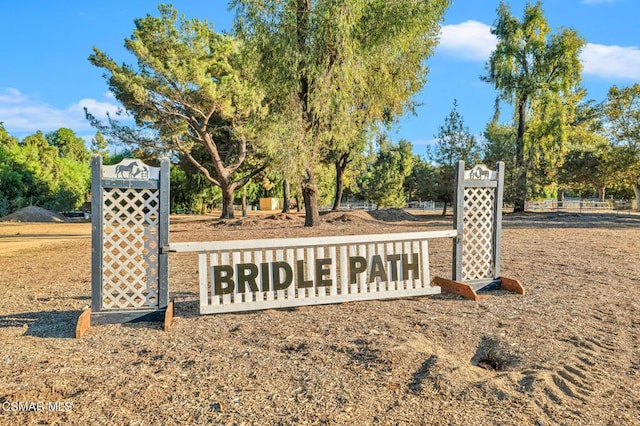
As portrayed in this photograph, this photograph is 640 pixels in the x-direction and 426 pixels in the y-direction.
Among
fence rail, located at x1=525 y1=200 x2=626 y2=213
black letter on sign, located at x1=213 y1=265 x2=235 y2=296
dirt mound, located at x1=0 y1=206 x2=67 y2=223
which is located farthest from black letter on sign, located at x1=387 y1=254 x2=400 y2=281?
fence rail, located at x1=525 y1=200 x2=626 y2=213

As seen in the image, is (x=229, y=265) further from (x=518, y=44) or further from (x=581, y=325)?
(x=518, y=44)

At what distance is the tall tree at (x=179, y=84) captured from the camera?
20.2 metres

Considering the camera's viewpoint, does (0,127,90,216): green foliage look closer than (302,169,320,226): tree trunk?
No

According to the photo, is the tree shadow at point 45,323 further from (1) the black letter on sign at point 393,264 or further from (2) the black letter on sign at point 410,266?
(2) the black letter on sign at point 410,266

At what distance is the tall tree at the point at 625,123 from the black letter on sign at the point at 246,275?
28534 millimetres

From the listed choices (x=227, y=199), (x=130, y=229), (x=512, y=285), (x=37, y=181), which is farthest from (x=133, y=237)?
(x=37, y=181)

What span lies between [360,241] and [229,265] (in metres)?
1.63

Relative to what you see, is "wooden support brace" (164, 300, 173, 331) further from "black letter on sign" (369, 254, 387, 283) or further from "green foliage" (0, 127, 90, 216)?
"green foliage" (0, 127, 90, 216)

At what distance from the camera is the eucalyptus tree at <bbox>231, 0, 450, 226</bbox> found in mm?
13219

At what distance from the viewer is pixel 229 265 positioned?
5.03m

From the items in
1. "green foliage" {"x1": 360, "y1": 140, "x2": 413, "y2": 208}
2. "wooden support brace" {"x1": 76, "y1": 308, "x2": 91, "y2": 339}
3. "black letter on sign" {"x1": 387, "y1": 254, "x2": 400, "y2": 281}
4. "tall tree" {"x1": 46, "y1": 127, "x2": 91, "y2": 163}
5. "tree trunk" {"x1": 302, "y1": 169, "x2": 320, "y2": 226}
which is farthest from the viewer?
"tall tree" {"x1": 46, "y1": 127, "x2": 91, "y2": 163}

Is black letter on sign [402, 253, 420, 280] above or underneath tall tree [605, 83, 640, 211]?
underneath

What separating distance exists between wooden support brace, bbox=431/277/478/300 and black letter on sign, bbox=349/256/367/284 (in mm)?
1418

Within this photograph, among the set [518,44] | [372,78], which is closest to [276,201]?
[518,44]
